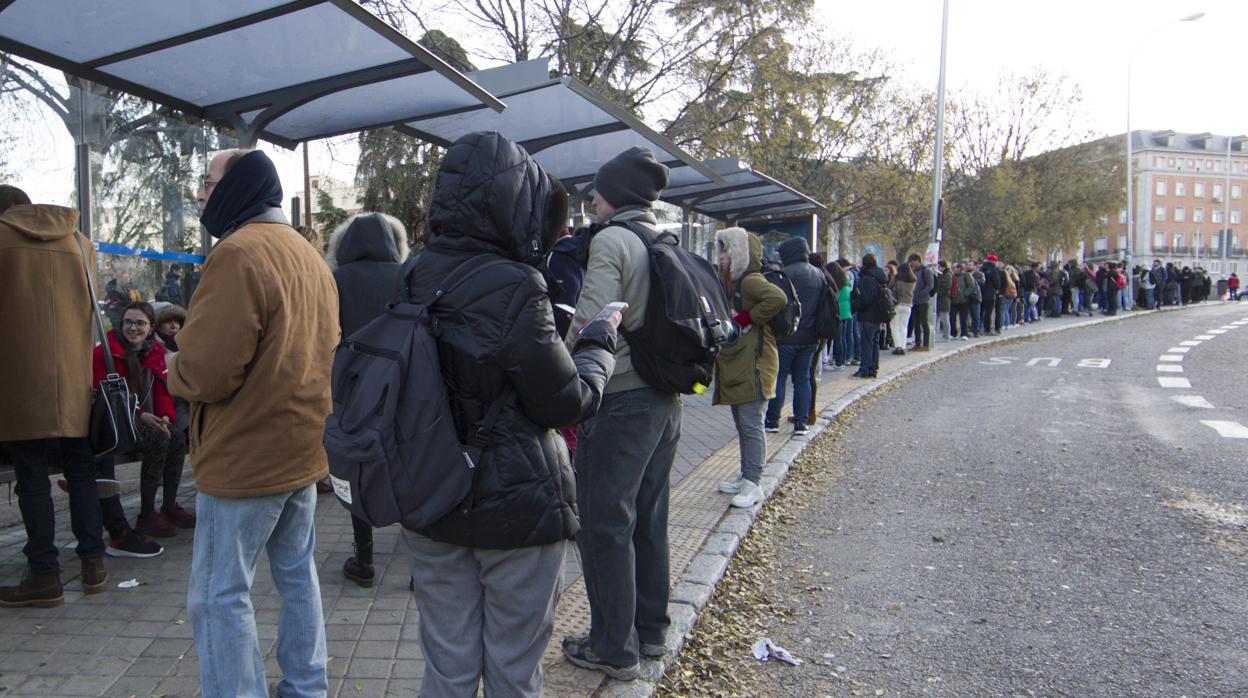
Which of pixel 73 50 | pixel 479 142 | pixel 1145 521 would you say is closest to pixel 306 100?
pixel 73 50

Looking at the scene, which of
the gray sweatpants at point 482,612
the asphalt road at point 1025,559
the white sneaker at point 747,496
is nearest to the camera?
the gray sweatpants at point 482,612

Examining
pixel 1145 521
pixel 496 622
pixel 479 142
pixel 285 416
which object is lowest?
pixel 1145 521

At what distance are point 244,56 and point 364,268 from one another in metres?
1.82

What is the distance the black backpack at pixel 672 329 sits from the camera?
3.15m

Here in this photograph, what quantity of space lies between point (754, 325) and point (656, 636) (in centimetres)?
284

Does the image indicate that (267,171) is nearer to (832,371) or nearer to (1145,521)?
(1145,521)

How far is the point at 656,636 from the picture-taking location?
3488 millimetres

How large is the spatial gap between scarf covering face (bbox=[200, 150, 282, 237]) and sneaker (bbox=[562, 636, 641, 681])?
193cm

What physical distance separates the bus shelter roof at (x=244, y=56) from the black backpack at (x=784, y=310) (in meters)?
2.23

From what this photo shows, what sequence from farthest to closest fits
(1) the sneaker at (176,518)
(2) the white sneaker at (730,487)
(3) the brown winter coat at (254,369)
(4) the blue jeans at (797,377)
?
1. (4) the blue jeans at (797,377)
2. (2) the white sneaker at (730,487)
3. (1) the sneaker at (176,518)
4. (3) the brown winter coat at (254,369)

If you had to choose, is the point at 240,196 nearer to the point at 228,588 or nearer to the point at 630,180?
the point at 228,588

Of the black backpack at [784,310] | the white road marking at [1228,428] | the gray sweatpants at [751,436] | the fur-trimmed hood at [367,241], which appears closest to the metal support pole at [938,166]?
the white road marking at [1228,428]

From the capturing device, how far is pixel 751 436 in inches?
231

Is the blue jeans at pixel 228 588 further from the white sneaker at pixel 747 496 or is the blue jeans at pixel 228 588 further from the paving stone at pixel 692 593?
the white sneaker at pixel 747 496
